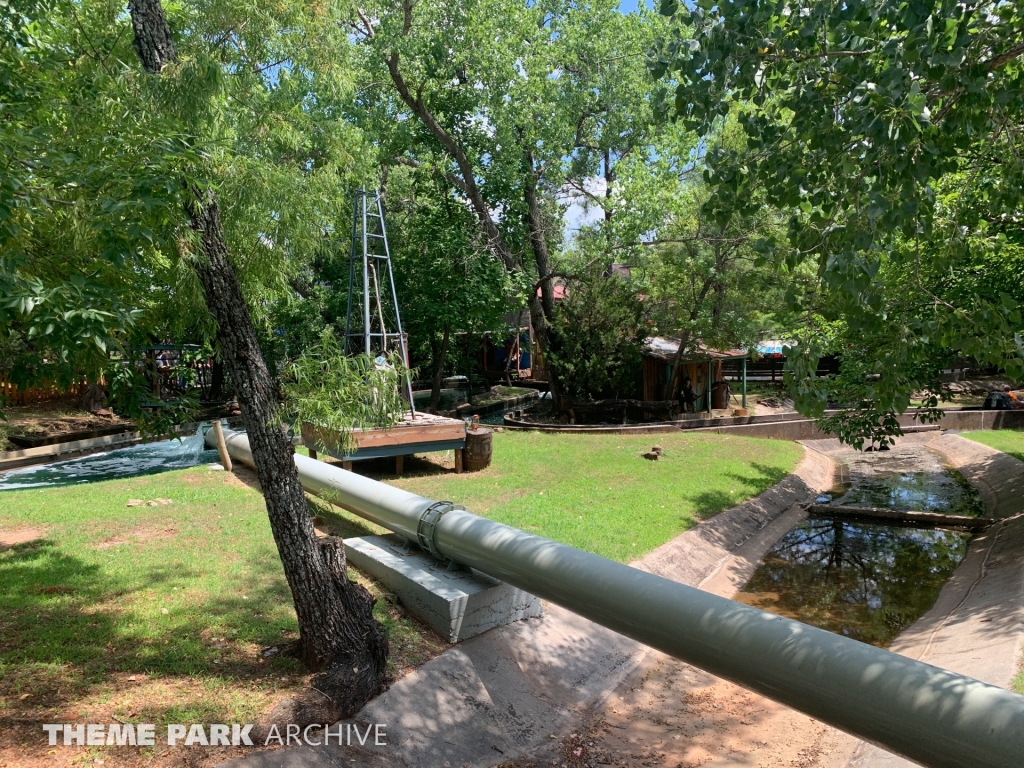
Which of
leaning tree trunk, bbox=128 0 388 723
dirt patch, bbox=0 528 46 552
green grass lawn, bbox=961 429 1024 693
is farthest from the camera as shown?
green grass lawn, bbox=961 429 1024 693

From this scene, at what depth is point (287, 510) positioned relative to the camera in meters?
4.50

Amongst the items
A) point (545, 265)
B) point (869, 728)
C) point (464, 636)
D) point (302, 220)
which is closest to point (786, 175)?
point (869, 728)

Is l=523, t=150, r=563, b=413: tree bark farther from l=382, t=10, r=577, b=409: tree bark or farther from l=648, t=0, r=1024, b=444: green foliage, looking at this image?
l=648, t=0, r=1024, b=444: green foliage

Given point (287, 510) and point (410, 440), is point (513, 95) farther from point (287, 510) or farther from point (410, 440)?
point (287, 510)

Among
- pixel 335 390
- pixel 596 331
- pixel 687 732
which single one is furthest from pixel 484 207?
pixel 687 732

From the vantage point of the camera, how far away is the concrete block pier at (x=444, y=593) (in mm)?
5688

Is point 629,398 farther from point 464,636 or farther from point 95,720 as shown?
point 95,720

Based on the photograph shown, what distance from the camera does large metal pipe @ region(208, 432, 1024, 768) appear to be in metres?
2.98

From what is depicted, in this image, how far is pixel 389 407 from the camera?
5.01 metres

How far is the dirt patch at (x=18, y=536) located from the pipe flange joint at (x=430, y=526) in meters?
4.14

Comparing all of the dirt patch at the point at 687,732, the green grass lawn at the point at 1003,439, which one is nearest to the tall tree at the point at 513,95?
the green grass lawn at the point at 1003,439

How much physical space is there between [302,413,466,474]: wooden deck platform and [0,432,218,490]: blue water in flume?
164 inches

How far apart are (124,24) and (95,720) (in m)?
4.92

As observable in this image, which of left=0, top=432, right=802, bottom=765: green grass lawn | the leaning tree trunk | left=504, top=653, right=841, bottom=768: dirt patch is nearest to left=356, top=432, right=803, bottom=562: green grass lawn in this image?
left=0, top=432, right=802, bottom=765: green grass lawn
